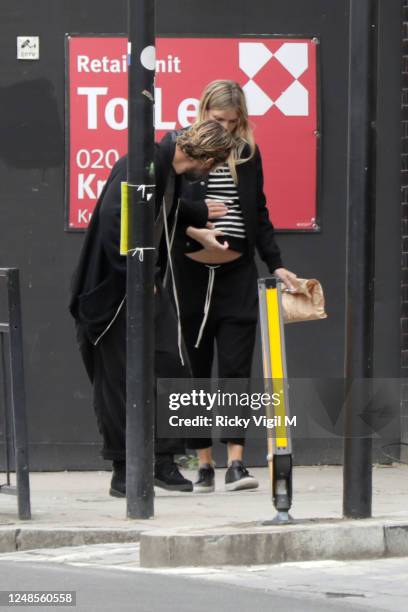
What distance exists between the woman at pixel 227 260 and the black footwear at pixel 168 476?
24 centimetres

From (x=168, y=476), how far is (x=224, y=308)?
92 centimetres

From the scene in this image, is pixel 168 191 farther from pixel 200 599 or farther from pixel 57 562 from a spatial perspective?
pixel 200 599

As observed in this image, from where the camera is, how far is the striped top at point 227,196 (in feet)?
27.8

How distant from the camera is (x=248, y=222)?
8.50m

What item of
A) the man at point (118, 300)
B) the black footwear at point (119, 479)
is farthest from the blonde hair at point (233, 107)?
the black footwear at point (119, 479)

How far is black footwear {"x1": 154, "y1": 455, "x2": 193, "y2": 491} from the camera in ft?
27.2

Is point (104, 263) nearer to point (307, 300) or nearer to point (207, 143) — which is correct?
point (207, 143)

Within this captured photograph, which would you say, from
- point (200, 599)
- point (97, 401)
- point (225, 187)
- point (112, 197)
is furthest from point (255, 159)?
point (200, 599)

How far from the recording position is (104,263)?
8133 mm

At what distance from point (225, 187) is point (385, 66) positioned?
1.83m

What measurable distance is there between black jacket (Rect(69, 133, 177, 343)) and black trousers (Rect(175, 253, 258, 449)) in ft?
1.75

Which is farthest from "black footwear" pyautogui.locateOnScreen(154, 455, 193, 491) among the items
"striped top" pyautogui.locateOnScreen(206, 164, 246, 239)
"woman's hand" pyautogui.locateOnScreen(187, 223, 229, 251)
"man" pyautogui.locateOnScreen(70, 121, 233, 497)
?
"striped top" pyautogui.locateOnScreen(206, 164, 246, 239)

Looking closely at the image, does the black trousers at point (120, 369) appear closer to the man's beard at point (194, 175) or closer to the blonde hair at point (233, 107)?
the man's beard at point (194, 175)

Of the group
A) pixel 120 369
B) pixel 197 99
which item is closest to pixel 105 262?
pixel 120 369
